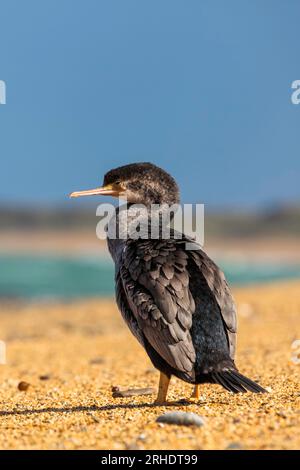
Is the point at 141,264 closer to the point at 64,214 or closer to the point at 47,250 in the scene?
the point at 47,250

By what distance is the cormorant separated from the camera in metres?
6.04

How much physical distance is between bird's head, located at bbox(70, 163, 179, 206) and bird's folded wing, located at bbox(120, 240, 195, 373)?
34.7 inches

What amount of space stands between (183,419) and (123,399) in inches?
76.1

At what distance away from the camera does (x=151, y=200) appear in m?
7.46

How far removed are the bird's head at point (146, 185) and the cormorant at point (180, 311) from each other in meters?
0.63

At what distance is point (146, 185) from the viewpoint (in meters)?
7.46

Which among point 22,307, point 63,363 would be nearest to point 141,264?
point 63,363

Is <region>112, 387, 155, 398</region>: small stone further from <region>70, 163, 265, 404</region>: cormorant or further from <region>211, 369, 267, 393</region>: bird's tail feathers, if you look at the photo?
<region>211, 369, 267, 393</region>: bird's tail feathers

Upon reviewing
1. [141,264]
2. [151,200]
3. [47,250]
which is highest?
[151,200]

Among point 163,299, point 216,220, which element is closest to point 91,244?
point 216,220

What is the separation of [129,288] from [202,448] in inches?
76.0

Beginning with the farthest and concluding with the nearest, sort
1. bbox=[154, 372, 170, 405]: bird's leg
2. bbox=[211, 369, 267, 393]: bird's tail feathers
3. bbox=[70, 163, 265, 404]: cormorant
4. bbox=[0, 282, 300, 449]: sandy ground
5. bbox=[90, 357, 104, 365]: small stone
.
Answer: bbox=[90, 357, 104, 365]: small stone, bbox=[154, 372, 170, 405]: bird's leg, bbox=[70, 163, 265, 404]: cormorant, bbox=[211, 369, 267, 393]: bird's tail feathers, bbox=[0, 282, 300, 449]: sandy ground

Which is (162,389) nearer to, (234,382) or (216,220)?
(234,382)

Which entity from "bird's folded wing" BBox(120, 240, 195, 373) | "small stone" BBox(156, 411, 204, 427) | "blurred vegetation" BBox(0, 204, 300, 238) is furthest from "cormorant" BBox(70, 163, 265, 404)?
"blurred vegetation" BBox(0, 204, 300, 238)
